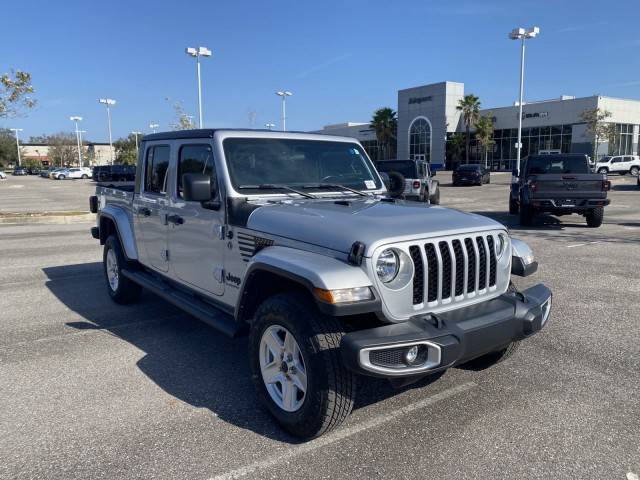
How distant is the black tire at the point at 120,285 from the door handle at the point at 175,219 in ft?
4.87

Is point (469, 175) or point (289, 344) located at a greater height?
point (469, 175)

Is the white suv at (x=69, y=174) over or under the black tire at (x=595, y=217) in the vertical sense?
over

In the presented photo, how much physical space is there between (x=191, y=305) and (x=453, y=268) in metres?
2.30

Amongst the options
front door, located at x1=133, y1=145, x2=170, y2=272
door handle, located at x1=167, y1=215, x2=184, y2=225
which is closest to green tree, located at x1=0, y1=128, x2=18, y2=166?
front door, located at x1=133, y1=145, x2=170, y2=272

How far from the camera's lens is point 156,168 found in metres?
5.28

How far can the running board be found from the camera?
3.84m

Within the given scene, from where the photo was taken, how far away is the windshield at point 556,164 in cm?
1359

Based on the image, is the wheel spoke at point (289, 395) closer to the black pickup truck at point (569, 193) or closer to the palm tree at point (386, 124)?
the black pickup truck at point (569, 193)

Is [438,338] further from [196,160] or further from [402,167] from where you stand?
[402,167]

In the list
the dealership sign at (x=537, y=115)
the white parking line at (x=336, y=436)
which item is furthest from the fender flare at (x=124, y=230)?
the dealership sign at (x=537, y=115)

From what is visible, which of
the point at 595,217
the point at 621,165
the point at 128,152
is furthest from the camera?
the point at 128,152

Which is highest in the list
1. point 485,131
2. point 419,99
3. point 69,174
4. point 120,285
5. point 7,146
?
point 419,99

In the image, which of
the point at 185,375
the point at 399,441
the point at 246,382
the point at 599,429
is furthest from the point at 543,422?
the point at 185,375

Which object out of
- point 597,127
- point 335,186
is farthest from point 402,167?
point 597,127
